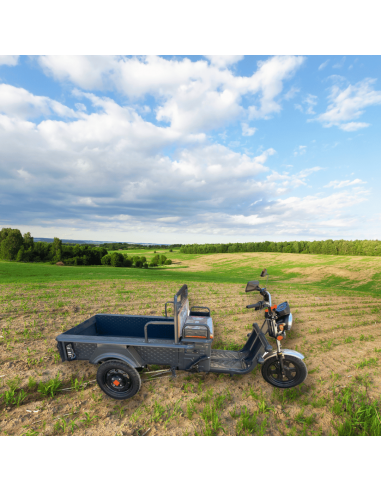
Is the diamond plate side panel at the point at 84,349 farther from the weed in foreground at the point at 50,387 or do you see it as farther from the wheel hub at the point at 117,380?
the weed in foreground at the point at 50,387

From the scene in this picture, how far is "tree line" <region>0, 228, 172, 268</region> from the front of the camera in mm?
52625

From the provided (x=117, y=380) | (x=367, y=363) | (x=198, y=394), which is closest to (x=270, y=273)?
(x=367, y=363)

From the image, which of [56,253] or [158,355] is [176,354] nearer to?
[158,355]

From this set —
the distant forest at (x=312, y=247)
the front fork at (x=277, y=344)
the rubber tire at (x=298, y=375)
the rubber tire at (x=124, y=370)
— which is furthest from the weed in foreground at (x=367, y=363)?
the distant forest at (x=312, y=247)

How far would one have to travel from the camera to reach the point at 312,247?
178 feet

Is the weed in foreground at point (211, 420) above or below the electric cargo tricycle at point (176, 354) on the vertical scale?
below

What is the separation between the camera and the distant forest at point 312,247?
150 feet

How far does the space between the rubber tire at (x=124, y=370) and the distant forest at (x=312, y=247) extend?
5569 cm

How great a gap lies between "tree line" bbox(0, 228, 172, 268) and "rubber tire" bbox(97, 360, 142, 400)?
5590cm

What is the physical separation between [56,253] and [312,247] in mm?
67123

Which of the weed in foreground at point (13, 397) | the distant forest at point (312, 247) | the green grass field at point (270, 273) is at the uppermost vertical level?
the distant forest at point (312, 247)

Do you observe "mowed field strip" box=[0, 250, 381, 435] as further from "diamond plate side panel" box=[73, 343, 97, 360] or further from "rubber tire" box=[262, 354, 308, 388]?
"diamond plate side panel" box=[73, 343, 97, 360]

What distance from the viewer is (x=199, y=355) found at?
3.69 m

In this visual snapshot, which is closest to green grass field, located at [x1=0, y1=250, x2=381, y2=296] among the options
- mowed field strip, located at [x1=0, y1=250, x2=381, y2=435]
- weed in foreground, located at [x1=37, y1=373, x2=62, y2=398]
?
mowed field strip, located at [x1=0, y1=250, x2=381, y2=435]
